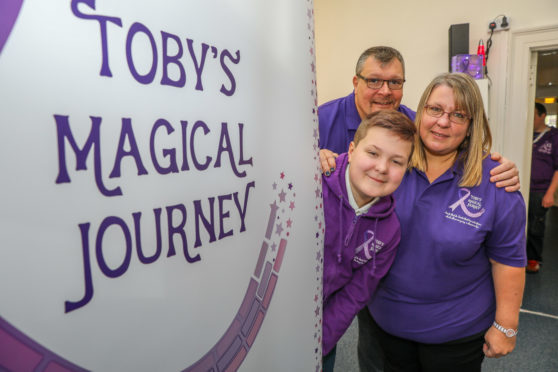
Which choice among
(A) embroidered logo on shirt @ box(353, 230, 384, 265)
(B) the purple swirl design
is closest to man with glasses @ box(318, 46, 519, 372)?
(A) embroidered logo on shirt @ box(353, 230, 384, 265)

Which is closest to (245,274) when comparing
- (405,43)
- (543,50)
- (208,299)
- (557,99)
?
(208,299)

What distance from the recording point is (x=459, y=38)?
303 centimetres

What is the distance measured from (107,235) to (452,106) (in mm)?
→ 1143

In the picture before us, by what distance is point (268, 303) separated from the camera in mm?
634

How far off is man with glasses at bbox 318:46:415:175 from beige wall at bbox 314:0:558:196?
1.92 m

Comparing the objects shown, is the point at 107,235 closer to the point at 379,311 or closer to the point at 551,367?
the point at 379,311

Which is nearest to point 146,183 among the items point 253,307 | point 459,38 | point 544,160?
point 253,307

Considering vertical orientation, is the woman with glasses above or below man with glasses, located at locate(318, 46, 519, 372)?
below

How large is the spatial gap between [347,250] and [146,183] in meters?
0.66

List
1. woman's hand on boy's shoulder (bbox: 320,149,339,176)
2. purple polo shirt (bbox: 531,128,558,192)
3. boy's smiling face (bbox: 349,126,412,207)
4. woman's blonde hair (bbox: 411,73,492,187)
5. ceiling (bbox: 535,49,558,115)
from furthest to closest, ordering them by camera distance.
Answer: ceiling (bbox: 535,49,558,115)
purple polo shirt (bbox: 531,128,558,192)
woman's blonde hair (bbox: 411,73,492,187)
woman's hand on boy's shoulder (bbox: 320,149,339,176)
boy's smiling face (bbox: 349,126,412,207)

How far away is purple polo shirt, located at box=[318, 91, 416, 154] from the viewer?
5.40 feet

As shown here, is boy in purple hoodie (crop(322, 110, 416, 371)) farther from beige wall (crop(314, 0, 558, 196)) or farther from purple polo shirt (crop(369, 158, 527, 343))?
beige wall (crop(314, 0, 558, 196))

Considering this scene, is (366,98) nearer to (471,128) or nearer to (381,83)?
(381,83)

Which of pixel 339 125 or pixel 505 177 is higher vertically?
pixel 339 125
